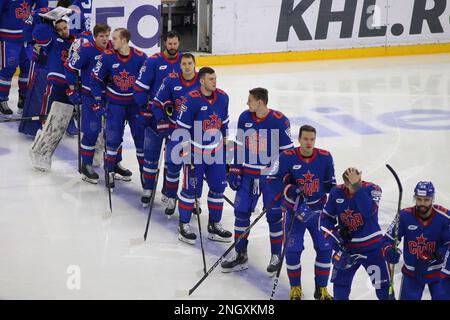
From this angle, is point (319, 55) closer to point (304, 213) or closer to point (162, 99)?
point (162, 99)

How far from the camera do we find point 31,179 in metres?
9.80

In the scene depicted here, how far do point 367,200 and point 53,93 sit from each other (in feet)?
15.0

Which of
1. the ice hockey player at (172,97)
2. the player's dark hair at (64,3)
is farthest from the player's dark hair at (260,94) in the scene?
the player's dark hair at (64,3)

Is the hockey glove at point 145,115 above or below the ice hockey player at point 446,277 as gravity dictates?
above

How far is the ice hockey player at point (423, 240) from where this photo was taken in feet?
20.6

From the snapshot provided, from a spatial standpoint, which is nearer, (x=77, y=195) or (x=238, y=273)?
(x=238, y=273)

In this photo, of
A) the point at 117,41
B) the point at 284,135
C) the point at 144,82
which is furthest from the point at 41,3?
the point at 284,135

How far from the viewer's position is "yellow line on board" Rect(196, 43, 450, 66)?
15.3 meters

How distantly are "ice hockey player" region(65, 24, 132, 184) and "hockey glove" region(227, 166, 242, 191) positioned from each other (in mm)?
2355

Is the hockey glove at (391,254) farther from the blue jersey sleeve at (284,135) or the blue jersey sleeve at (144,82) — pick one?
the blue jersey sleeve at (144,82)

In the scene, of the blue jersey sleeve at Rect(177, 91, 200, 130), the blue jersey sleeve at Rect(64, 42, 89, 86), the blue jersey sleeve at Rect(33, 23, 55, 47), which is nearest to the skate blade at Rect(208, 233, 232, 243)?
the blue jersey sleeve at Rect(177, 91, 200, 130)

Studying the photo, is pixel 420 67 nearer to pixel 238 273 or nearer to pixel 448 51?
pixel 448 51
